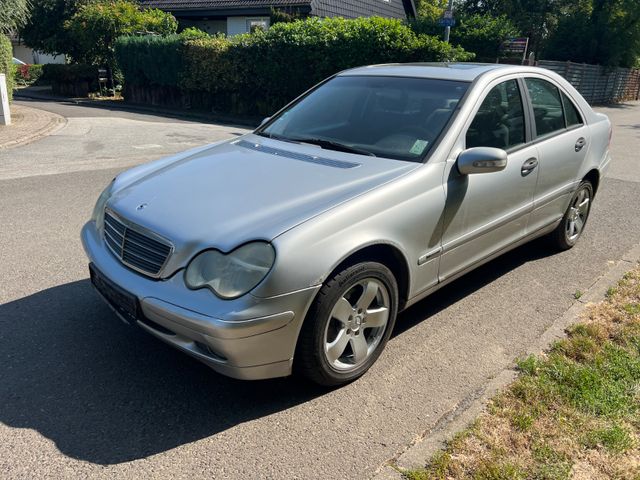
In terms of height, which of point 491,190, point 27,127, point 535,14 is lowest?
point 27,127

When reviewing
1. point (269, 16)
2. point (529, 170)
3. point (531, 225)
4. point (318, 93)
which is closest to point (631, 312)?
point (531, 225)

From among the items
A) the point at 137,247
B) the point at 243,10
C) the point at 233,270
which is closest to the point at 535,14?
the point at 243,10

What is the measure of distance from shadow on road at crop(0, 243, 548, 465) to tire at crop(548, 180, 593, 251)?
2.06 meters

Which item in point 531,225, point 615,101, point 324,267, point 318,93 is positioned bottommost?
point 615,101

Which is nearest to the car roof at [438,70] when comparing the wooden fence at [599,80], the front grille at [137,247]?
the front grille at [137,247]

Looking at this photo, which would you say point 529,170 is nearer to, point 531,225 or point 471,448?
point 531,225

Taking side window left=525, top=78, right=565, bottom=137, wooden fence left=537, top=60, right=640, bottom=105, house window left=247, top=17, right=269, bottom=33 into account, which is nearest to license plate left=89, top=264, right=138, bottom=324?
side window left=525, top=78, right=565, bottom=137

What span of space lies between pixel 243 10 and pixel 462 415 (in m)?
24.6

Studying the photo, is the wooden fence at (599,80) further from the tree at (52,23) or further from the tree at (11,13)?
the tree at (52,23)

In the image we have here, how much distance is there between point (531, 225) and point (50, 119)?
44.2ft

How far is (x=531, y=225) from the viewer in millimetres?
4484

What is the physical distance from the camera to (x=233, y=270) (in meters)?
2.65

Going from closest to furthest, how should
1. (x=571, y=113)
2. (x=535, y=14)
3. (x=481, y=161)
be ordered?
1. (x=481, y=161)
2. (x=571, y=113)
3. (x=535, y=14)

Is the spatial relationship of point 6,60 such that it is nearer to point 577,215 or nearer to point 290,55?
point 290,55
